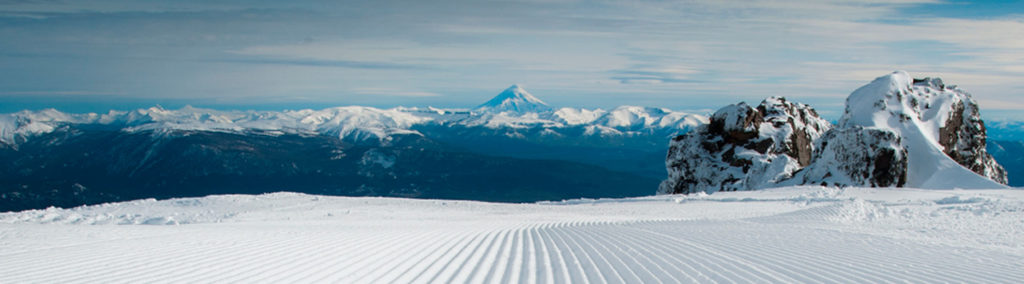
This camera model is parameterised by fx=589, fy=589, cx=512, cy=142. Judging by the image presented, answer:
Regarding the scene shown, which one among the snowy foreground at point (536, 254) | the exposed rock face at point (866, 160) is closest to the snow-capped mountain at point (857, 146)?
the exposed rock face at point (866, 160)

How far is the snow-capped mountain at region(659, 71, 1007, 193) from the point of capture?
36.1m

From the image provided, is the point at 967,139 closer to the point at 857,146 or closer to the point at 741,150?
the point at 857,146

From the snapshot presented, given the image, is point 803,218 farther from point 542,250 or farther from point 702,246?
point 542,250

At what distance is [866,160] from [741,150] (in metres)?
8.86

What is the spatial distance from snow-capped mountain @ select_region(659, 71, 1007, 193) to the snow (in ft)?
0.18

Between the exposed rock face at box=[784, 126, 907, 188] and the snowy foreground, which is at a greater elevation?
the snowy foreground

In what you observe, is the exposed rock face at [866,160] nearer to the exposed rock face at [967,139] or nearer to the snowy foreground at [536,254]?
the exposed rock face at [967,139]

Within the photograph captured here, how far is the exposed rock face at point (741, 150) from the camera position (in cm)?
4156

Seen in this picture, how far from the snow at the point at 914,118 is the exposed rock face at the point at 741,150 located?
4.01 meters

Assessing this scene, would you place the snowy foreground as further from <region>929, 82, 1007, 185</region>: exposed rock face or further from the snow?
<region>929, 82, 1007, 185</region>: exposed rock face

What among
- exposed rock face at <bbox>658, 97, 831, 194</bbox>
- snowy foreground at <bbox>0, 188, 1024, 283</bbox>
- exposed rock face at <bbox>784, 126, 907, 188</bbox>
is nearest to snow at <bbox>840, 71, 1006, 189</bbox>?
exposed rock face at <bbox>784, 126, 907, 188</bbox>

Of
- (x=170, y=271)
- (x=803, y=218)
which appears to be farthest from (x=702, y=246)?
(x=803, y=218)

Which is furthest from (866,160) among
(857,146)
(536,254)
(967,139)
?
(536,254)

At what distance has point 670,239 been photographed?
11547 mm
